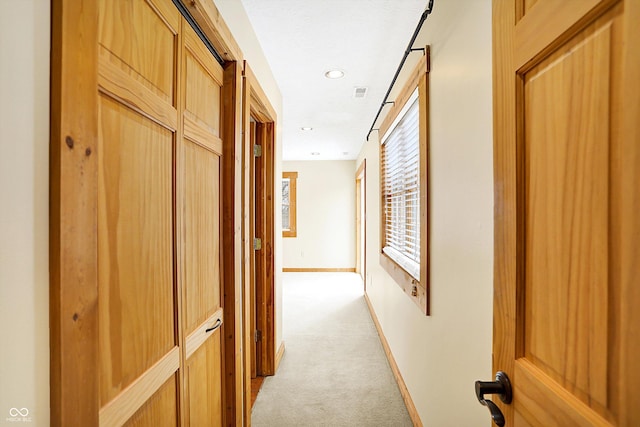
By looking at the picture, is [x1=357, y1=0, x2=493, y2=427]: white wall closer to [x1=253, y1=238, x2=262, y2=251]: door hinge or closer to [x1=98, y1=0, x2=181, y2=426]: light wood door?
[x1=98, y1=0, x2=181, y2=426]: light wood door

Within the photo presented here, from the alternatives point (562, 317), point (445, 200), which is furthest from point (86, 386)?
point (445, 200)

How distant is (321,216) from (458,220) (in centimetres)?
624

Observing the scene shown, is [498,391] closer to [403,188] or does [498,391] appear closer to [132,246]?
[132,246]

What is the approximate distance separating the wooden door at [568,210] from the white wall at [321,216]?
22.2 feet

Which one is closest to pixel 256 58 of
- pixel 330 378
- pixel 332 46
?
pixel 332 46

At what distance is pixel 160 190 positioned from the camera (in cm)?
105

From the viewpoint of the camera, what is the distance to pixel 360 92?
123 inches

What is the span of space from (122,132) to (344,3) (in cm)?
142

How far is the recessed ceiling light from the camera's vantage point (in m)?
2.64

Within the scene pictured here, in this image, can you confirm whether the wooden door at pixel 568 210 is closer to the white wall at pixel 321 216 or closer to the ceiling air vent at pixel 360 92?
the ceiling air vent at pixel 360 92

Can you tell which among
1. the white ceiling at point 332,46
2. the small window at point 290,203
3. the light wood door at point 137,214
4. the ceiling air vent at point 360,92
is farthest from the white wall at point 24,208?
the small window at point 290,203

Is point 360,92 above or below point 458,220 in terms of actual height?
above

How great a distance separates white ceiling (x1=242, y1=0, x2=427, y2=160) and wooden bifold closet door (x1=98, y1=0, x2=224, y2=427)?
0.67 m

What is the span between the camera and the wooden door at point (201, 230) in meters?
1.24
